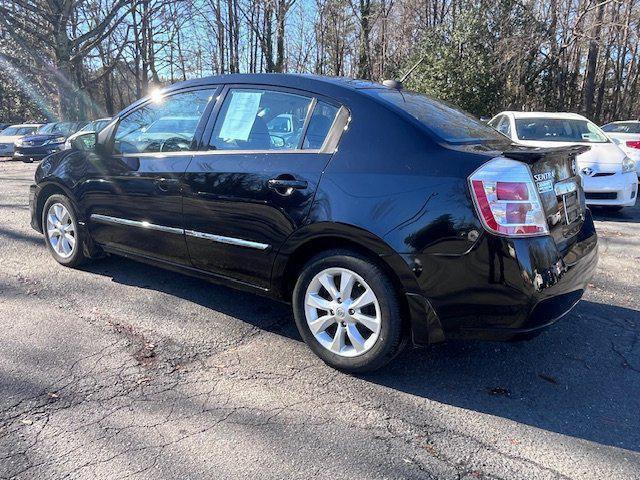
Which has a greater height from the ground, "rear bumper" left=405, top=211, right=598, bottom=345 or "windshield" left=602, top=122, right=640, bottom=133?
"windshield" left=602, top=122, right=640, bottom=133

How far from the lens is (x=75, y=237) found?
4637 mm

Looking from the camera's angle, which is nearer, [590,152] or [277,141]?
[277,141]

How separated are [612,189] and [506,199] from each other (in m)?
6.09

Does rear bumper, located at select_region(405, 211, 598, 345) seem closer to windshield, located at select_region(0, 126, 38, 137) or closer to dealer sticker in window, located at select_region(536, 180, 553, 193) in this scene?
dealer sticker in window, located at select_region(536, 180, 553, 193)

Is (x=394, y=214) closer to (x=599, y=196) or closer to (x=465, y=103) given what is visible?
(x=599, y=196)

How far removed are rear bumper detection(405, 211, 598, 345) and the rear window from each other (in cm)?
72

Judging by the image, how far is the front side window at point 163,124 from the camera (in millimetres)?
3756

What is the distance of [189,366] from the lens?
124 inches

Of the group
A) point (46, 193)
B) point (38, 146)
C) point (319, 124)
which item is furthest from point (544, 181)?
point (38, 146)

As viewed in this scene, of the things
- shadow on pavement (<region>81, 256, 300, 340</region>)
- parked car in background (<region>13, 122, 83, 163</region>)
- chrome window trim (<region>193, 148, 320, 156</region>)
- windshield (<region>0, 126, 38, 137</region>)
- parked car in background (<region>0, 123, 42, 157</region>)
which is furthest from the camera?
windshield (<region>0, 126, 38, 137</region>)

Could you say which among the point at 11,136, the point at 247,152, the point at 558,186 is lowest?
the point at 558,186

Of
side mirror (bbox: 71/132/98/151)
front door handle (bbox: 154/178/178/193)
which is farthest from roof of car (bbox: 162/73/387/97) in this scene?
side mirror (bbox: 71/132/98/151)

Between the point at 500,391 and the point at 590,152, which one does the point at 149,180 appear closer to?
the point at 500,391

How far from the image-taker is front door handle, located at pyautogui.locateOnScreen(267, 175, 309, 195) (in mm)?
3066
